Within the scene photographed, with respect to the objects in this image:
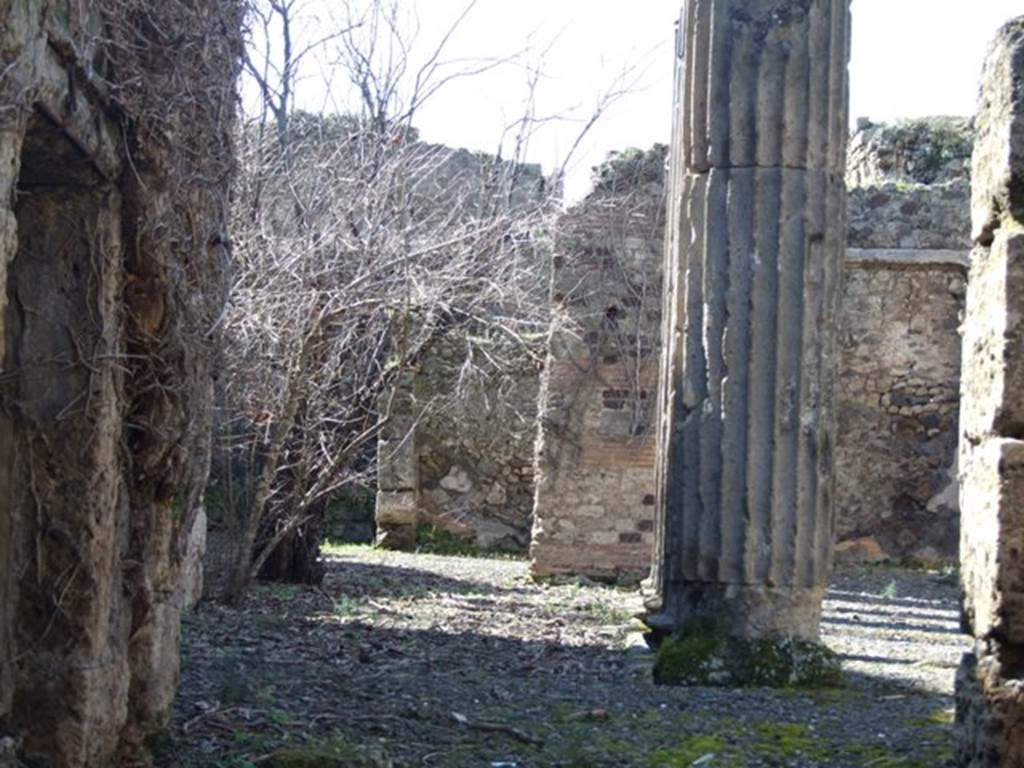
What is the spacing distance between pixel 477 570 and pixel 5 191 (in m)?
10.5

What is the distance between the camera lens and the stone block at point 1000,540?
4.23 m

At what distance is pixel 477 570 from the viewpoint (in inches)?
533

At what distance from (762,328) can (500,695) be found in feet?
6.85

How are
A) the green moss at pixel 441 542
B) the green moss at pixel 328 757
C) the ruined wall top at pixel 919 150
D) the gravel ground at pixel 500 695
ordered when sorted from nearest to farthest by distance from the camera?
the green moss at pixel 328 757 → the gravel ground at pixel 500 695 → the green moss at pixel 441 542 → the ruined wall top at pixel 919 150

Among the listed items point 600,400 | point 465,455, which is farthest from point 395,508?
point 600,400

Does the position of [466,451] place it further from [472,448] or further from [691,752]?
[691,752]

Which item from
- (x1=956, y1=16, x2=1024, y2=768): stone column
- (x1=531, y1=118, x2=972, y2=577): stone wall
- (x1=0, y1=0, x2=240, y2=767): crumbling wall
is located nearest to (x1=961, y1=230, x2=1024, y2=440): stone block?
(x1=956, y1=16, x2=1024, y2=768): stone column

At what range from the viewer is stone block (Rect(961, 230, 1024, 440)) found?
4.28 meters

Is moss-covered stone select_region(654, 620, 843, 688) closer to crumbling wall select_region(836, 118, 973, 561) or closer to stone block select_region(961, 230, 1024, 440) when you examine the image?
stone block select_region(961, 230, 1024, 440)

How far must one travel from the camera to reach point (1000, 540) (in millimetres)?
4242

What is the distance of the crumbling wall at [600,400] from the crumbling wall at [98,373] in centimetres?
833

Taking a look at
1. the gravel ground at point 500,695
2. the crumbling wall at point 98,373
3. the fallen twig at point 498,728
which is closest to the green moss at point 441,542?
the gravel ground at point 500,695

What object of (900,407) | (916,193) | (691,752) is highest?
(916,193)

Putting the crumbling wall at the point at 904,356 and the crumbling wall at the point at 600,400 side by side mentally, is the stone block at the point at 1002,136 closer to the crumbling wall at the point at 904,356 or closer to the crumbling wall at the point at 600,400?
the crumbling wall at the point at 600,400
